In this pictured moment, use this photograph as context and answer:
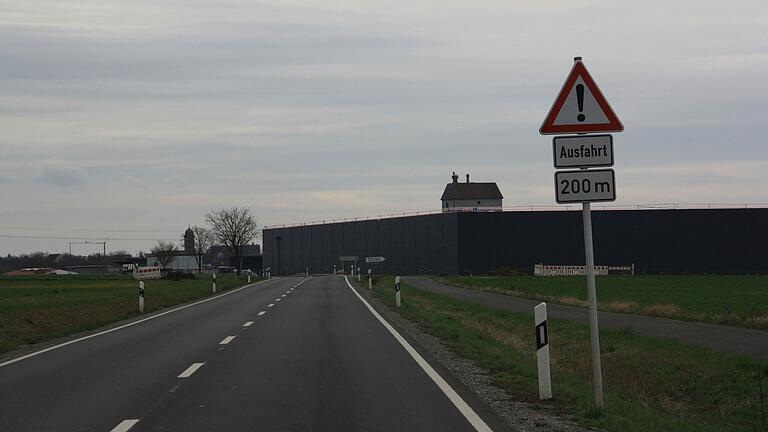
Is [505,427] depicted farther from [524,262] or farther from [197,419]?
[524,262]

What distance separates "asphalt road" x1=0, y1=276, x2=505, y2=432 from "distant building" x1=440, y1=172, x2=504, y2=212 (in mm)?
129311

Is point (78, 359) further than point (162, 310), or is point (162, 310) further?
point (162, 310)

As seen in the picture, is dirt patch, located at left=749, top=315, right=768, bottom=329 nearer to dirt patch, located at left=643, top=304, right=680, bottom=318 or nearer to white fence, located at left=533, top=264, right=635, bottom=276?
dirt patch, located at left=643, top=304, right=680, bottom=318

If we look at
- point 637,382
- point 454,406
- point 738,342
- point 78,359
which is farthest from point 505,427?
point 738,342

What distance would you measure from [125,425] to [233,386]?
273cm

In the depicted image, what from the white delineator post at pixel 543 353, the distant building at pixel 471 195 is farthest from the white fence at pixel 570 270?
the white delineator post at pixel 543 353

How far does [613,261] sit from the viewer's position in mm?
89812

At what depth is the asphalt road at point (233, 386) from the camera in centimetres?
855

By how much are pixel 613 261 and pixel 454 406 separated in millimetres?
83863

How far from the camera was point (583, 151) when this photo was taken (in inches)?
358

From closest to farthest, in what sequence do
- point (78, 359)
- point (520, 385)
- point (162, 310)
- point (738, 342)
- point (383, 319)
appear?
1. point (520, 385)
2. point (78, 359)
3. point (738, 342)
4. point (383, 319)
5. point (162, 310)

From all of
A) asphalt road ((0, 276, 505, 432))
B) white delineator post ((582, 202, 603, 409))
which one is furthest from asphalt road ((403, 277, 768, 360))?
white delineator post ((582, 202, 603, 409))

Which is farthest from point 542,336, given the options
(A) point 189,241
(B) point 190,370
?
(A) point 189,241

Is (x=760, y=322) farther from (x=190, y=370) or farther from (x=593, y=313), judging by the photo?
(x=190, y=370)
